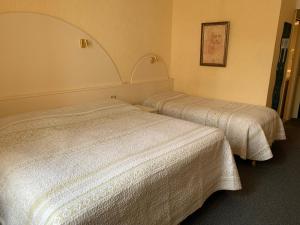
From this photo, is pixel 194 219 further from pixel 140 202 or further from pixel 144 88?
pixel 144 88

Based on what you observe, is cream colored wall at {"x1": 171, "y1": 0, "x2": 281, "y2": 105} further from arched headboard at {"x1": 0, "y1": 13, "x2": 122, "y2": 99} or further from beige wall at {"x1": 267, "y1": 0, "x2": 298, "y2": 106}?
arched headboard at {"x1": 0, "y1": 13, "x2": 122, "y2": 99}

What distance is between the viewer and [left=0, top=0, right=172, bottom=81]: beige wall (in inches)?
89.3

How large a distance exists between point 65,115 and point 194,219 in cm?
147

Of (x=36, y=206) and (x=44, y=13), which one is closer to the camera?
(x=36, y=206)

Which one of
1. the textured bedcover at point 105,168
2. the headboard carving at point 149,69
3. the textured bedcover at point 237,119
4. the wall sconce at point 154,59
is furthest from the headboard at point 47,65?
the textured bedcover at point 237,119

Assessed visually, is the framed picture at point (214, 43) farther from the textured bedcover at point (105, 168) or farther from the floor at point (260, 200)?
the textured bedcover at point (105, 168)

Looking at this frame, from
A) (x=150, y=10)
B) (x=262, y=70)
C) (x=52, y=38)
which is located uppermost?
(x=150, y=10)

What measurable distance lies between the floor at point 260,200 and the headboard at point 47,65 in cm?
179

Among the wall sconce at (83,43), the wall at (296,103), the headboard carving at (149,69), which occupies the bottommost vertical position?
the wall at (296,103)

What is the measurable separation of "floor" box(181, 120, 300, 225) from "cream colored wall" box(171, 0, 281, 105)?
3.22 feet

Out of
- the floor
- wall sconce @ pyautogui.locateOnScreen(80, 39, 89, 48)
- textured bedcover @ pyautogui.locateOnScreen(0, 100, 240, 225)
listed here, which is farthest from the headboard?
the floor

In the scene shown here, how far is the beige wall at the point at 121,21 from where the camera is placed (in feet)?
7.44

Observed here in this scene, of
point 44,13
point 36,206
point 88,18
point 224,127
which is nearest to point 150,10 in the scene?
point 88,18

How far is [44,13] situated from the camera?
219 centimetres
